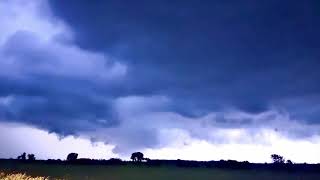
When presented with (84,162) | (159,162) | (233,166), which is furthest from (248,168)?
(84,162)

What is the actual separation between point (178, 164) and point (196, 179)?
56.6 meters

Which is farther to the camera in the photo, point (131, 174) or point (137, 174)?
point (137, 174)

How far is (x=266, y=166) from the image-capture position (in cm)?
13838

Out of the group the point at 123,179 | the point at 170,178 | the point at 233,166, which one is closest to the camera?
the point at 123,179

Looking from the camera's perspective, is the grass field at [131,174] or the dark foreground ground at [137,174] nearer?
the grass field at [131,174]

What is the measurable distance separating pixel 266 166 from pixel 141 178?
2325 inches

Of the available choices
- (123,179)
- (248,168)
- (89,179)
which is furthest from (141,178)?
(248,168)

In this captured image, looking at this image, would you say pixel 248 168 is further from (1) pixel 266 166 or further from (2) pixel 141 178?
(2) pixel 141 178

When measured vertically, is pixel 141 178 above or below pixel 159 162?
below

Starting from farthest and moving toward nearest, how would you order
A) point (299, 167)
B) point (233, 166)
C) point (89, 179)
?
1. point (233, 166)
2. point (299, 167)
3. point (89, 179)

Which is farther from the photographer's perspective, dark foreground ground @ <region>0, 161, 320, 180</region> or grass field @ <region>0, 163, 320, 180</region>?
dark foreground ground @ <region>0, 161, 320, 180</region>

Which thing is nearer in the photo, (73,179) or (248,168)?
(73,179)

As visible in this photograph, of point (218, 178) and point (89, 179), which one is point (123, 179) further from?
point (218, 178)

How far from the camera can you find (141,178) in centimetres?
9256
